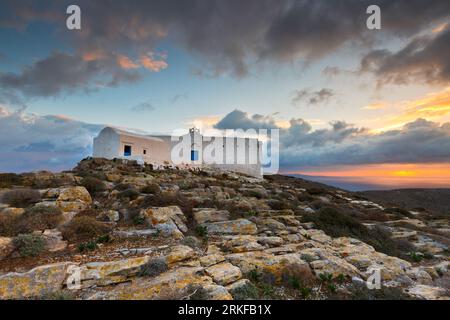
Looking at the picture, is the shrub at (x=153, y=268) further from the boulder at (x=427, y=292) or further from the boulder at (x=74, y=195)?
the boulder at (x=74, y=195)

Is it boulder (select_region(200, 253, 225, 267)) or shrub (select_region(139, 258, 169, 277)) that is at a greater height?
shrub (select_region(139, 258, 169, 277))

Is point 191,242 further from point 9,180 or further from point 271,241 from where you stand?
point 9,180

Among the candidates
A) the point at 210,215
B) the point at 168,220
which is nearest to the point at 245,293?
the point at 168,220

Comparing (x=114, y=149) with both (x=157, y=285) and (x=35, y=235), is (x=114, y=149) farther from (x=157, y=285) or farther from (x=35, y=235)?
(x=157, y=285)

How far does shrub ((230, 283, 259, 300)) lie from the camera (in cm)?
602

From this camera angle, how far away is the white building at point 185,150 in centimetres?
3344

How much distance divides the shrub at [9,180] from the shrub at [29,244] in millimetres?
10947

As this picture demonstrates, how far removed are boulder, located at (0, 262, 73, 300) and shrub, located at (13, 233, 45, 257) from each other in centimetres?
176

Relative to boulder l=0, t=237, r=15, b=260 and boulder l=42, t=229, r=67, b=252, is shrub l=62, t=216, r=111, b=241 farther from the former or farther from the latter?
boulder l=0, t=237, r=15, b=260

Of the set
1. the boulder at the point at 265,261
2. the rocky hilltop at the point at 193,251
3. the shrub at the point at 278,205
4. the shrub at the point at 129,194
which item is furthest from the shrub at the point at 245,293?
the shrub at the point at 278,205

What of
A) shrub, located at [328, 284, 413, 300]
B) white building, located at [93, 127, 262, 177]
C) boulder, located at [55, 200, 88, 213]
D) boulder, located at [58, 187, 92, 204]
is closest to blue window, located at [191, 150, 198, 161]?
white building, located at [93, 127, 262, 177]

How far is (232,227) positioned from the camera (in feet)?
39.1

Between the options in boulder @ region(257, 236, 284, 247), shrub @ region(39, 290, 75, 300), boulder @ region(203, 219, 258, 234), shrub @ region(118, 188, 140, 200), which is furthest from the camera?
shrub @ region(118, 188, 140, 200)

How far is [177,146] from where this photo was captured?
37594mm
